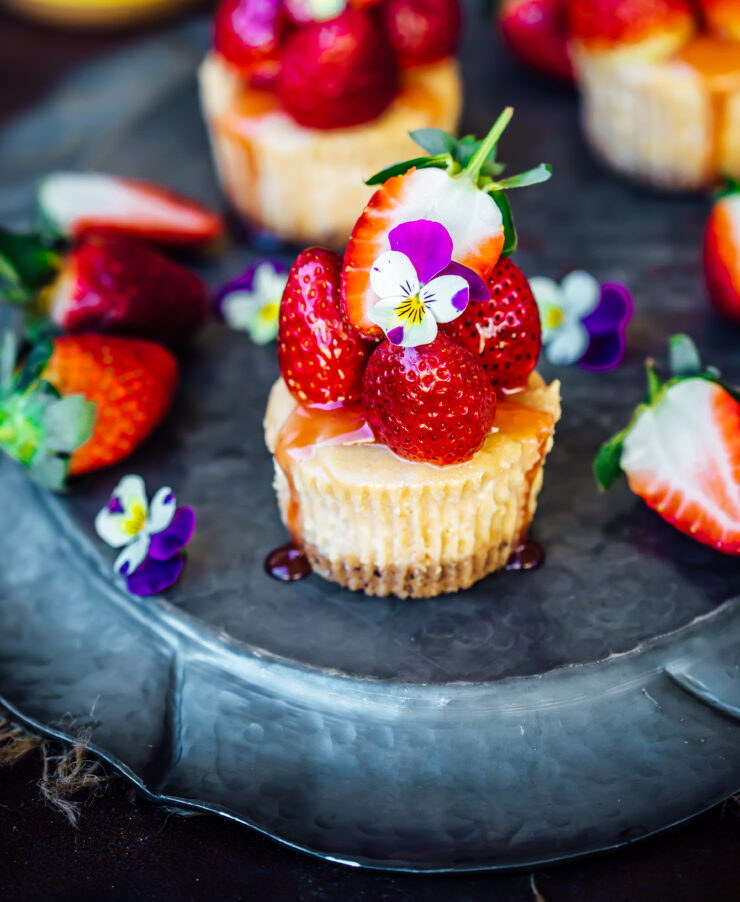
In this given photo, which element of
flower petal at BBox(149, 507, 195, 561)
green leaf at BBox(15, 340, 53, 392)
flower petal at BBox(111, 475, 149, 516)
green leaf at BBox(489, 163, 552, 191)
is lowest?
flower petal at BBox(149, 507, 195, 561)

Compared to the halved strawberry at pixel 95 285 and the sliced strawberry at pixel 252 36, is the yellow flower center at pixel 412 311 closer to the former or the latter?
the halved strawberry at pixel 95 285

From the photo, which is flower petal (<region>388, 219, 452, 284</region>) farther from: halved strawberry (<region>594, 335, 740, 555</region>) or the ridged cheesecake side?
halved strawberry (<region>594, 335, 740, 555</region>)

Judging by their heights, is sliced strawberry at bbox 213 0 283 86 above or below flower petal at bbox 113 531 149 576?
above

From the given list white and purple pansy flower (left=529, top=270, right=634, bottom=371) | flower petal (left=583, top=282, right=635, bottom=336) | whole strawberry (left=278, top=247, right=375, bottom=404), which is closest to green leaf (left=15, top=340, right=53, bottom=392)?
whole strawberry (left=278, top=247, right=375, bottom=404)

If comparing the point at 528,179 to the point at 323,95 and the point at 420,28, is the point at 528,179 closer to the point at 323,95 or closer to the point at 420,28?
the point at 323,95

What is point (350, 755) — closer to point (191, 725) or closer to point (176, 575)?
→ point (191, 725)

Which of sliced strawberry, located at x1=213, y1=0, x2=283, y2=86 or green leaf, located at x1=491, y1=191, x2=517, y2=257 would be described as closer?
green leaf, located at x1=491, y1=191, x2=517, y2=257
